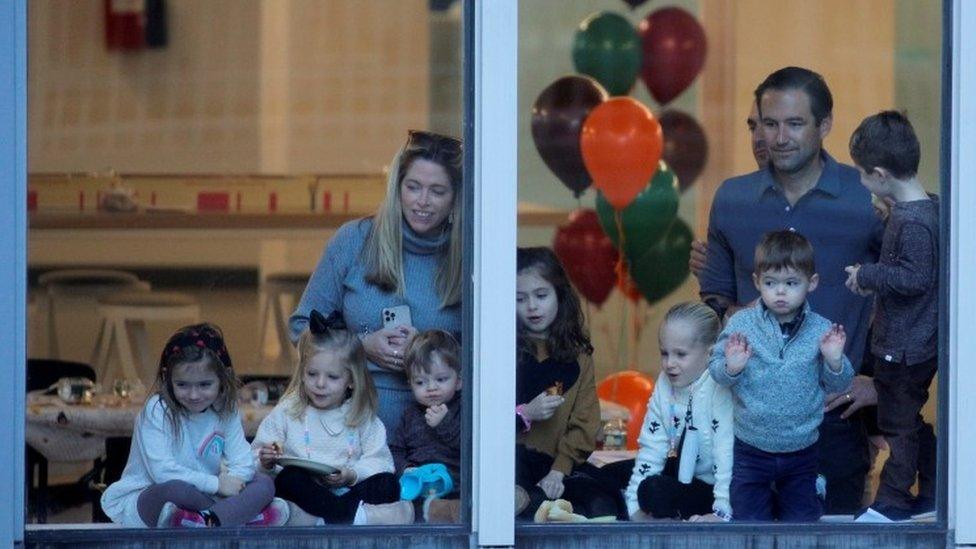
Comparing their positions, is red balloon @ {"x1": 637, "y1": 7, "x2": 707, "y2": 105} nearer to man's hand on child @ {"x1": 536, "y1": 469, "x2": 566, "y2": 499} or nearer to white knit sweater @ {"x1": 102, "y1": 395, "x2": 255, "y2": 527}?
man's hand on child @ {"x1": 536, "y1": 469, "x2": 566, "y2": 499}

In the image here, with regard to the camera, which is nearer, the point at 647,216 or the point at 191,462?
the point at 191,462

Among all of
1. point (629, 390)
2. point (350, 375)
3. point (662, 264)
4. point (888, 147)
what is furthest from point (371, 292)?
point (662, 264)

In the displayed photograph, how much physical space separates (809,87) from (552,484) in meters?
1.36

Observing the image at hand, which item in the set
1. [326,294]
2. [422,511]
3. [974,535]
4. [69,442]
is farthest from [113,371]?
[974,535]

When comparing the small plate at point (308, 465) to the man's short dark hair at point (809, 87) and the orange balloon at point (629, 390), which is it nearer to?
the orange balloon at point (629, 390)

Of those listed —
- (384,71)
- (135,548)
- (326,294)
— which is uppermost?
(384,71)

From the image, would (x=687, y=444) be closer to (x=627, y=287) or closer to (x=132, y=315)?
(x=627, y=287)

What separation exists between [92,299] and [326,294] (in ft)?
14.5

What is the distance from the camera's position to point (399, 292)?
4129 millimetres

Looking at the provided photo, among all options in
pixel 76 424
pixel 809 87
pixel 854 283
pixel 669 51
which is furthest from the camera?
pixel 669 51

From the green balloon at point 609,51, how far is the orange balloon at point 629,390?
137cm

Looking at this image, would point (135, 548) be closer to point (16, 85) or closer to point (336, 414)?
point (336, 414)

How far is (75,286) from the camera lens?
328 inches

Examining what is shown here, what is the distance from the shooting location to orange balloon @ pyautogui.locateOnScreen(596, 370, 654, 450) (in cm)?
536
